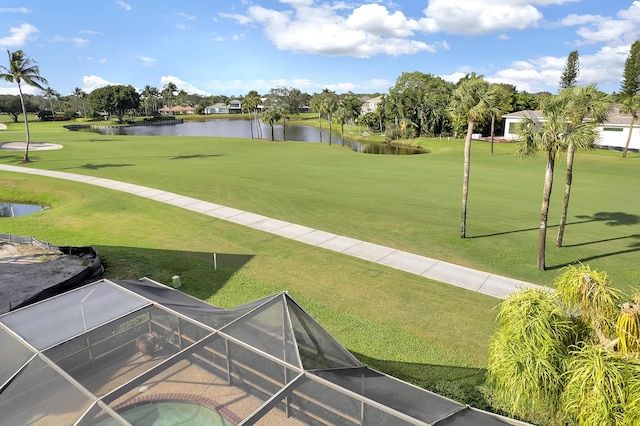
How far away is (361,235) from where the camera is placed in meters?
21.7

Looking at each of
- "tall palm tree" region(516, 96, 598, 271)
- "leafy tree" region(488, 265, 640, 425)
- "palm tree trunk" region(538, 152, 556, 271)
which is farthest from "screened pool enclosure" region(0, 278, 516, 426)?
"tall palm tree" region(516, 96, 598, 271)

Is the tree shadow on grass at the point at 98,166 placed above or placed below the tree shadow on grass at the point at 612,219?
above

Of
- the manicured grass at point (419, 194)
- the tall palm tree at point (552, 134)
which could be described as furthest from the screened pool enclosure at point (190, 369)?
the tall palm tree at point (552, 134)

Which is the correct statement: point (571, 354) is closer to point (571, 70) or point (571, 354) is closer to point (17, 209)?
point (17, 209)

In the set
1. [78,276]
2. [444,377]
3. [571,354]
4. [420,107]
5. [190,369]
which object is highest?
[420,107]

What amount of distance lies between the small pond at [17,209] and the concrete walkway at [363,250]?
25.8 feet

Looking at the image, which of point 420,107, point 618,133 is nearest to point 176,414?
point 618,133

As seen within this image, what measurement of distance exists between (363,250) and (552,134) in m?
9.75

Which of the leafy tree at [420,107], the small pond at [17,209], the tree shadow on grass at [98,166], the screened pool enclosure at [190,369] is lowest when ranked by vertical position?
the small pond at [17,209]

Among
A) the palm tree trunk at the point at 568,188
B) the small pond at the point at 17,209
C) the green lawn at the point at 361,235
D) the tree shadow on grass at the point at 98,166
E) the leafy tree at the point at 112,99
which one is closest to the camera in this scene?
the green lawn at the point at 361,235

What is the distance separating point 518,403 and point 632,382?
7.63 ft

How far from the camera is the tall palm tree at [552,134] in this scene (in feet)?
54.4

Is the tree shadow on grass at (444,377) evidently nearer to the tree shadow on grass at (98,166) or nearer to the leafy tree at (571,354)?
the leafy tree at (571,354)

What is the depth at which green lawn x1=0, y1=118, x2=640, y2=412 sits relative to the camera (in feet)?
41.8
